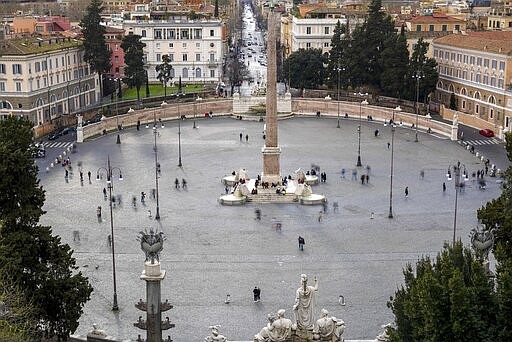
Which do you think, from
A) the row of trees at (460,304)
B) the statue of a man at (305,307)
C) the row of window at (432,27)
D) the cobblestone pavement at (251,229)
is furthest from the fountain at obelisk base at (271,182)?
the row of window at (432,27)

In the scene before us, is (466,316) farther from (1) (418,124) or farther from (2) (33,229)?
(1) (418,124)

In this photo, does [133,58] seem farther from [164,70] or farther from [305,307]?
[305,307]

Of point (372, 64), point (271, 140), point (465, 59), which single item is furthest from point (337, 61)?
point (271, 140)

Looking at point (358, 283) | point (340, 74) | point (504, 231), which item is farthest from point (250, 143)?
point (504, 231)

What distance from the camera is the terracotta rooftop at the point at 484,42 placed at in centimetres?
6988

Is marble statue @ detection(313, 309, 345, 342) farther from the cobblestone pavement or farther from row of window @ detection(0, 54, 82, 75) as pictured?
row of window @ detection(0, 54, 82, 75)

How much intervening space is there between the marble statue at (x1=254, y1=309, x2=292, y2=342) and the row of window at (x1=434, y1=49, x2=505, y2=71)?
167 feet

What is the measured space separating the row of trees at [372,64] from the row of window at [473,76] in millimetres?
2237

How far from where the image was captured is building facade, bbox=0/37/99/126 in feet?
221

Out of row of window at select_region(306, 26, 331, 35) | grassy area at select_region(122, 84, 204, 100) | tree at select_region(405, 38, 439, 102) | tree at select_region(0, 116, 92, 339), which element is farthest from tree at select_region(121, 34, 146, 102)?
tree at select_region(0, 116, 92, 339)

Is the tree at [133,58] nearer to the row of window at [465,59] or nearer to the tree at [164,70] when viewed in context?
the tree at [164,70]

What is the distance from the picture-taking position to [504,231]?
87.5 feet

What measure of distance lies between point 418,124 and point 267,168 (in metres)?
26.4

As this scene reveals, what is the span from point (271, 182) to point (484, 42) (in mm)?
34008
